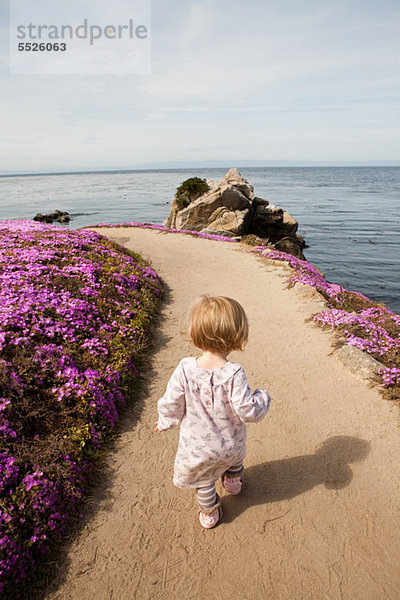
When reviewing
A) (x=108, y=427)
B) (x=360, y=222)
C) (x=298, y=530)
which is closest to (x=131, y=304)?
(x=108, y=427)

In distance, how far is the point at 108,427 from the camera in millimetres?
6023

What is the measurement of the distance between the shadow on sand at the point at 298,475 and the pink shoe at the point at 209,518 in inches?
8.9

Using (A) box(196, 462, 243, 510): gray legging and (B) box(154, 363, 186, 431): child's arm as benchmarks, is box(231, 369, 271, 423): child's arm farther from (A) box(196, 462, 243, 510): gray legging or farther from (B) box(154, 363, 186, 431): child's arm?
(A) box(196, 462, 243, 510): gray legging

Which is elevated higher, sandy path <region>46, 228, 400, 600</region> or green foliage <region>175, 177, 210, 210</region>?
green foliage <region>175, 177, 210, 210</region>

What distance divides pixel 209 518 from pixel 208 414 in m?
1.52

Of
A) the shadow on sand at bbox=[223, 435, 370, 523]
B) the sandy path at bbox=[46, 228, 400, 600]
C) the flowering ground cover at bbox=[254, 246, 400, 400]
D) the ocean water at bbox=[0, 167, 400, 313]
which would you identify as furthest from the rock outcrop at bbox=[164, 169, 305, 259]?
the shadow on sand at bbox=[223, 435, 370, 523]

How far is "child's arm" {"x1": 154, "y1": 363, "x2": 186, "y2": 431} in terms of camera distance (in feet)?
12.5

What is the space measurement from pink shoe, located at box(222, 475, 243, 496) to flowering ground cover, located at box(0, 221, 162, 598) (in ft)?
6.54

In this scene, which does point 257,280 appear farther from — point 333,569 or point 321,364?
point 333,569

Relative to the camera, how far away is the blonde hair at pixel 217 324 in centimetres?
356

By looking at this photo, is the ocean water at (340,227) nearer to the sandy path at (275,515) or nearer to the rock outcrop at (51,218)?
the rock outcrop at (51,218)

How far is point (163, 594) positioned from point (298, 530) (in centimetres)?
176

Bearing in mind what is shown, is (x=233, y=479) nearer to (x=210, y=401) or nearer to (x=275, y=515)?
(x=275, y=515)

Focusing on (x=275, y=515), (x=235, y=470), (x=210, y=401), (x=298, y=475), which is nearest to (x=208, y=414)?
(x=210, y=401)
